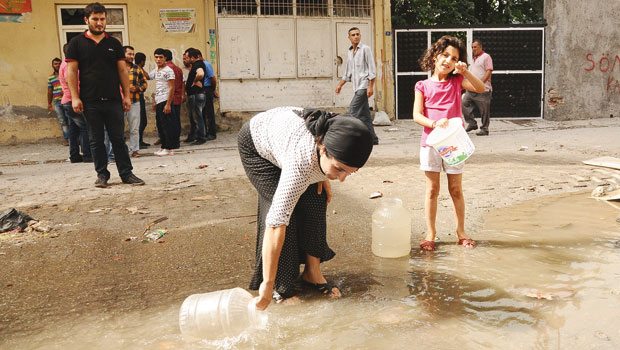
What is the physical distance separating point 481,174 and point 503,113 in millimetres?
7361

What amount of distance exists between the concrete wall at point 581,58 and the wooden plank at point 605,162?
652cm

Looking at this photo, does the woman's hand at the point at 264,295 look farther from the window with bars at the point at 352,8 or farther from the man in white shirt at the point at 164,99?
the window with bars at the point at 352,8

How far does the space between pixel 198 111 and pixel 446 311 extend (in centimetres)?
816

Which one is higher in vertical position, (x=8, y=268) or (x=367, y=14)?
(x=367, y=14)

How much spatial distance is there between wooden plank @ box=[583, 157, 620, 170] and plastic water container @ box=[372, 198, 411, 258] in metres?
4.24

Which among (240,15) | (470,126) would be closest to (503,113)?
(470,126)

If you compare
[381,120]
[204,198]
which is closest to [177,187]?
[204,198]

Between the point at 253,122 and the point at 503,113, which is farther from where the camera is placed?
the point at 503,113

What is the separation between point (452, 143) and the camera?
374cm

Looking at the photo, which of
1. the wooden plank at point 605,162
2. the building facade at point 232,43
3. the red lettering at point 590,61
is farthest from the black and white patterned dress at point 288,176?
the red lettering at point 590,61

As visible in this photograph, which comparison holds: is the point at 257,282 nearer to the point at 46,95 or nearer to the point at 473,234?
the point at 473,234

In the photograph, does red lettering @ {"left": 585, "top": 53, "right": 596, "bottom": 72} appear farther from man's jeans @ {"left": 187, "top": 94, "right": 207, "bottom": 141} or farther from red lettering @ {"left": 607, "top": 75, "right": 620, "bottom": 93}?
man's jeans @ {"left": 187, "top": 94, "right": 207, "bottom": 141}

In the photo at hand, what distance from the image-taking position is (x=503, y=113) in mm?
13539

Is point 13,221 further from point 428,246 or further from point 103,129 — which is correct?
point 428,246
